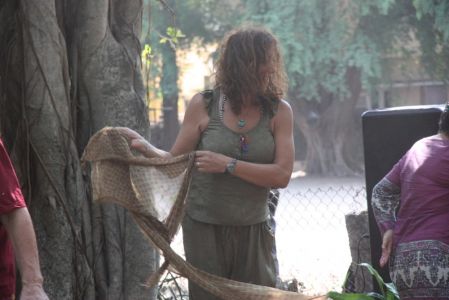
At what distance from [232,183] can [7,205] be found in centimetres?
118

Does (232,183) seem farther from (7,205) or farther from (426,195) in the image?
(7,205)

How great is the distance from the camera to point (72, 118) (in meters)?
5.01

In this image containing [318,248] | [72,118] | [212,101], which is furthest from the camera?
[318,248]

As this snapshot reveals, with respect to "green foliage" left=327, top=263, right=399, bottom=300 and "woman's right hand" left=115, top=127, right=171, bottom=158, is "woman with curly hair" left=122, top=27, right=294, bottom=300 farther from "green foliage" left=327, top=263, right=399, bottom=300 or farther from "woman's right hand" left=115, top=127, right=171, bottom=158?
"green foliage" left=327, top=263, right=399, bottom=300

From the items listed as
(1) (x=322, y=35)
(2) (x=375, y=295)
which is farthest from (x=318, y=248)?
(1) (x=322, y=35)

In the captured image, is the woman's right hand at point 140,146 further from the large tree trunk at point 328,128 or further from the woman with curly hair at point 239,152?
the large tree trunk at point 328,128

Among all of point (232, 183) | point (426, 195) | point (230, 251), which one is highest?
point (232, 183)

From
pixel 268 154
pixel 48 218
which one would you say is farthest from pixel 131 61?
pixel 268 154

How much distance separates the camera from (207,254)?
13.3 ft

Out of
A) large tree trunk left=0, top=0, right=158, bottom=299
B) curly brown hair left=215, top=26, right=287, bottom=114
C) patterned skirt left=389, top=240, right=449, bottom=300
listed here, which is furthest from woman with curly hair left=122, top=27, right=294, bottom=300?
large tree trunk left=0, top=0, right=158, bottom=299

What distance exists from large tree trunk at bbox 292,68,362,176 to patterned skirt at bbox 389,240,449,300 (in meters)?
25.2

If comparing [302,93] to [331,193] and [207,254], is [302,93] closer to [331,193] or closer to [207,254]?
[331,193]

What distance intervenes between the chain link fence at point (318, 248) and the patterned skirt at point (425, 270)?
872 mm

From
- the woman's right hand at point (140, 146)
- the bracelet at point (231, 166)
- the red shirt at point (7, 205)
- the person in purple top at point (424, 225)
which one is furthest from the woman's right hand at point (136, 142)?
the person in purple top at point (424, 225)
